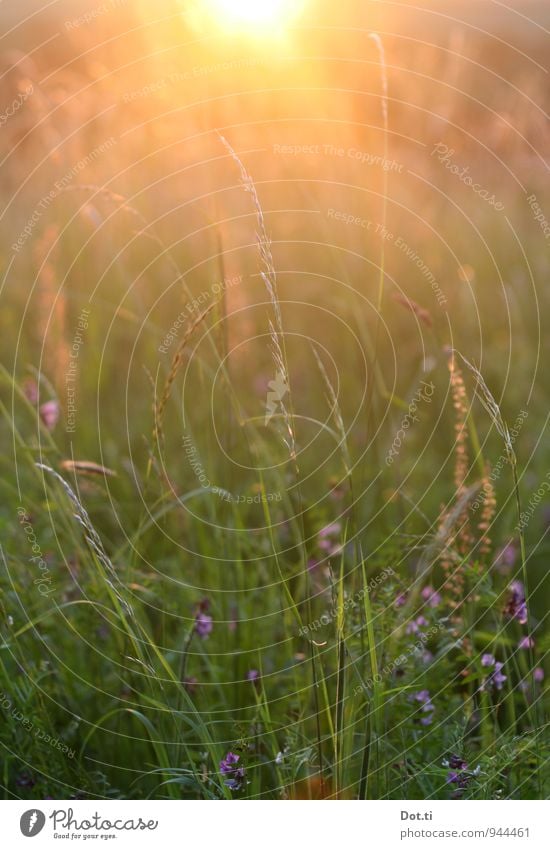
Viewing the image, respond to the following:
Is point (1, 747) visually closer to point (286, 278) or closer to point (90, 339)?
point (90, 339)

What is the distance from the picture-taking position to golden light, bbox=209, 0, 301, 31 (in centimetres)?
220

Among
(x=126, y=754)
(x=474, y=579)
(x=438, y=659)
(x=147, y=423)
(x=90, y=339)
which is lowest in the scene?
(x=126, y=754)

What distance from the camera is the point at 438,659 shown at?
5.09 feet

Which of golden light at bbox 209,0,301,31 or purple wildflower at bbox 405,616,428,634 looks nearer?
purple wildflower at bbox 405,616,428,634

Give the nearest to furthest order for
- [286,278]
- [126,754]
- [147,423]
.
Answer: [126,754] → [147,423] → [286,278]

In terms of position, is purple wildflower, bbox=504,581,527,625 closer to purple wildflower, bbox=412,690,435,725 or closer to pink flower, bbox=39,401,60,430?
purple wildflower, bbox=412,690,435,725

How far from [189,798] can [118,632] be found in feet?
1.11

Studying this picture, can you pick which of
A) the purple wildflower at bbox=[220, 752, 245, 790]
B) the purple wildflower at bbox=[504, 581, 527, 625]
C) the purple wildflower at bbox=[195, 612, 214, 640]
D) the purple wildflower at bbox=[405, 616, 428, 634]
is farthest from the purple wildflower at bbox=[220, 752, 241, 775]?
the purple wildflower at bbox=[504, 581, 527, 625]

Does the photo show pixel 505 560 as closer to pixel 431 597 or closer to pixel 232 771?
pixel 431 597

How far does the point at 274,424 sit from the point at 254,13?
3.94 feet
